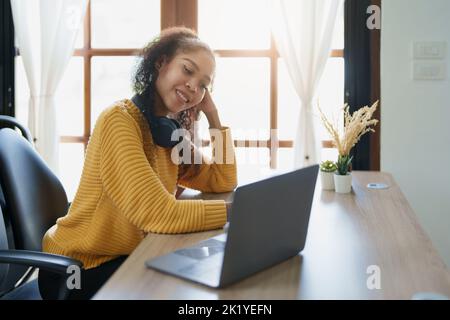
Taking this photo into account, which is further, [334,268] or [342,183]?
[342,183]

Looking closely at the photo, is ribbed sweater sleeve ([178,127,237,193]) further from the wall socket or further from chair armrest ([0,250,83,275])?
the wall socket

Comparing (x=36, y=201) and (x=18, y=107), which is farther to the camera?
(x=18, y=107)

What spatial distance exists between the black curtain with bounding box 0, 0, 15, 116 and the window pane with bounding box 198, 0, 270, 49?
3.59 feet

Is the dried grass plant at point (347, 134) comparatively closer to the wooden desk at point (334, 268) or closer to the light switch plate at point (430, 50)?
the wooden desk at point (334, 268)

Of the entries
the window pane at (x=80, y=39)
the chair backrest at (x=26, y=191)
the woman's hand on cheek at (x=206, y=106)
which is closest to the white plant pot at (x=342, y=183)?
the woman's hand on cheek at (x=206, y=106)

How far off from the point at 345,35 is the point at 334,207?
147cm

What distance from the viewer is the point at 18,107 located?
3.06 m

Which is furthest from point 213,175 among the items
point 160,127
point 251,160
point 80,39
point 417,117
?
point 80,39

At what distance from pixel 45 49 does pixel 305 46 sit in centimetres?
144

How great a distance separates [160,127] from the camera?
1488 mm

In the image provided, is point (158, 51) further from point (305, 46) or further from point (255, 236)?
point (305, 46)

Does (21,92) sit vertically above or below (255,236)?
above

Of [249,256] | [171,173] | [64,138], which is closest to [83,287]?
[171,173]

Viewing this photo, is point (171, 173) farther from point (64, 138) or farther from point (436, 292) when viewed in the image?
point (64, 138)
